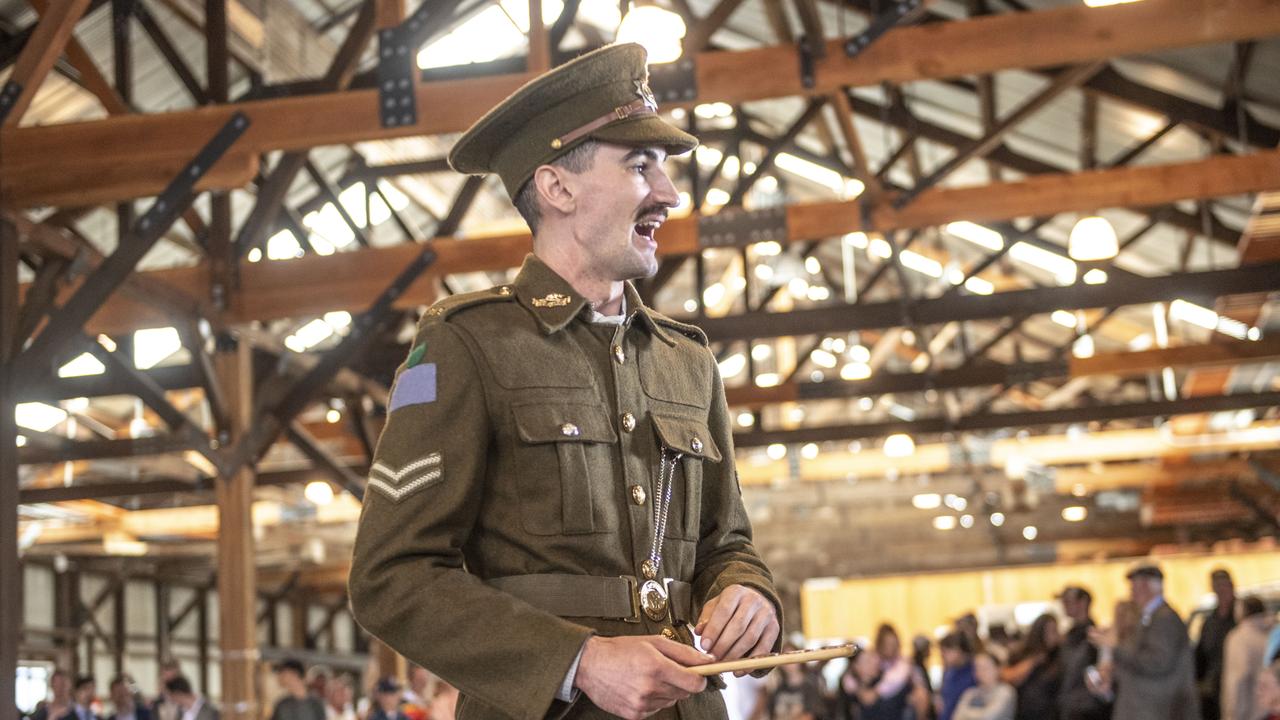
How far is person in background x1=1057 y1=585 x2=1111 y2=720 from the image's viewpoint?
326 inches

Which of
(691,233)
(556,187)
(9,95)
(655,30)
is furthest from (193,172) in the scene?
(556,187)

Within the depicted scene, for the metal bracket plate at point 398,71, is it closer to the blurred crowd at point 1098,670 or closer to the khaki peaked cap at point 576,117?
the blurred crowd at point 1098,670

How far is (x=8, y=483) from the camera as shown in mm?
7762

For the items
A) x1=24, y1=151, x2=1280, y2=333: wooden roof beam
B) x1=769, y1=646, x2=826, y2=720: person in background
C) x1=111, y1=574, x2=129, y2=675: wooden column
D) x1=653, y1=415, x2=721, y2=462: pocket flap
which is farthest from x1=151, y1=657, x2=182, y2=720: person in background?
x1=653, y1=415, x2=721, y2=462: pocket flap

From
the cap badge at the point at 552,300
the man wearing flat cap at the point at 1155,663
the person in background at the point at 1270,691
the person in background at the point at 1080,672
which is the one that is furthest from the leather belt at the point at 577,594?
the person in background at the point at 1080,672

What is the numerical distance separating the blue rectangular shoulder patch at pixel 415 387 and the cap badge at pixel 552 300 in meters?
0.17

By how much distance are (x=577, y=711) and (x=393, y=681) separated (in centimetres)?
825

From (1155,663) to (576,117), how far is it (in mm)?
6537

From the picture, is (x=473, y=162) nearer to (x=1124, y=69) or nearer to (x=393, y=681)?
(x=393, y=681)

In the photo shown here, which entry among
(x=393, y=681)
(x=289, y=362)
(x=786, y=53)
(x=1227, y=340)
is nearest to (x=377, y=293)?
(x=289, y=362)

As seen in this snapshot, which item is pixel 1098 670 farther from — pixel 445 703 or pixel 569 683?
pixel 569 683

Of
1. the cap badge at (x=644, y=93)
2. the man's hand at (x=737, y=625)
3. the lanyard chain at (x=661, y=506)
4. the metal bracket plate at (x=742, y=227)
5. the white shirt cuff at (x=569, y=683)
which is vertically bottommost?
the white shirt cuff at (x=569, y=683)

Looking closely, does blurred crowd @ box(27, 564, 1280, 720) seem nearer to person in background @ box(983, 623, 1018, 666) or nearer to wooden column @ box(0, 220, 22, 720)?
person in background @ box(983, 623, 1018, 666)

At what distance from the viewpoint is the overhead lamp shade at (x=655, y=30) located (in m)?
7.09
